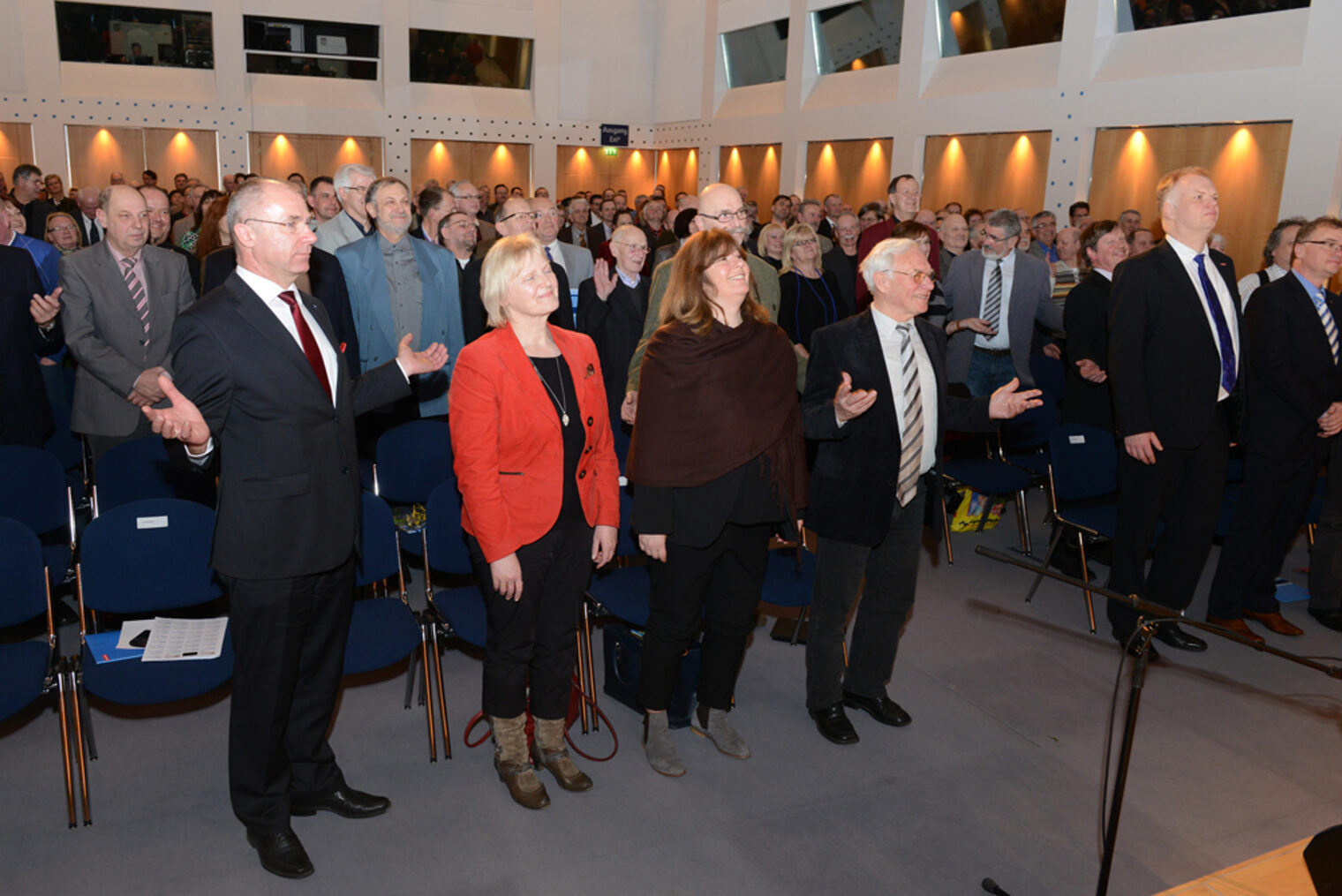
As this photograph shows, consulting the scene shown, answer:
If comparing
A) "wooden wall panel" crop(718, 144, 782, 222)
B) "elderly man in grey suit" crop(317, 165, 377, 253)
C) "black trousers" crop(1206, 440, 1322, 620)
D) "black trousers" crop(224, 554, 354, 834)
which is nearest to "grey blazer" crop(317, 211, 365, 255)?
"elderly man in grey suit" crop(317, 165, 377, 253)

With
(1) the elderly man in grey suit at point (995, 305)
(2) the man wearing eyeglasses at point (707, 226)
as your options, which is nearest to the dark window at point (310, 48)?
(1) the elderly man in grey suit at point (995, 305)

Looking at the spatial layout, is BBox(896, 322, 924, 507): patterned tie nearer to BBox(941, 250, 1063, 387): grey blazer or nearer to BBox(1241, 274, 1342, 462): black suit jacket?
BBox(1241, 274, 1342, 462): black suit jacket

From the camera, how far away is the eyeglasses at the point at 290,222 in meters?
2.47

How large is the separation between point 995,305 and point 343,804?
4.93 m

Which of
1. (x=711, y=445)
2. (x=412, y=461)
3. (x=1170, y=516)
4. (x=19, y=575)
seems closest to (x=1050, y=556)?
(x=1170, y=516)

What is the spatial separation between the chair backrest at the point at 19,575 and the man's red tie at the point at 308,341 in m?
1.37

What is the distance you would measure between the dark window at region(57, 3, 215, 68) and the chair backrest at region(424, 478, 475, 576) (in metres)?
17.6

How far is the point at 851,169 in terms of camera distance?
16156mm

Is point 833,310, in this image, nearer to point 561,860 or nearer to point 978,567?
point 978,567

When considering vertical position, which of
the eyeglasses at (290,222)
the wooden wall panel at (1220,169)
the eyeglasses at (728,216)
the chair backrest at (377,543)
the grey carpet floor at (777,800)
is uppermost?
the wooden wall panel at (1220,169)

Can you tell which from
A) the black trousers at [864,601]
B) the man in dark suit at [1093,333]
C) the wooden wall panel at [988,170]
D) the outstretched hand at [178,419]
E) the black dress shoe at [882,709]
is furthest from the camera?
the wooden wall panel at [988,170]

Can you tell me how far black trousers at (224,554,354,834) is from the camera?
2.62 meters

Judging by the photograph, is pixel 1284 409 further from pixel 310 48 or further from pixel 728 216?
pixel 310 48

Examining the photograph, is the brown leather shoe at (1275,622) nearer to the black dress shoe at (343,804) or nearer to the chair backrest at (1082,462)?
the chair backrest at (1082,462)
